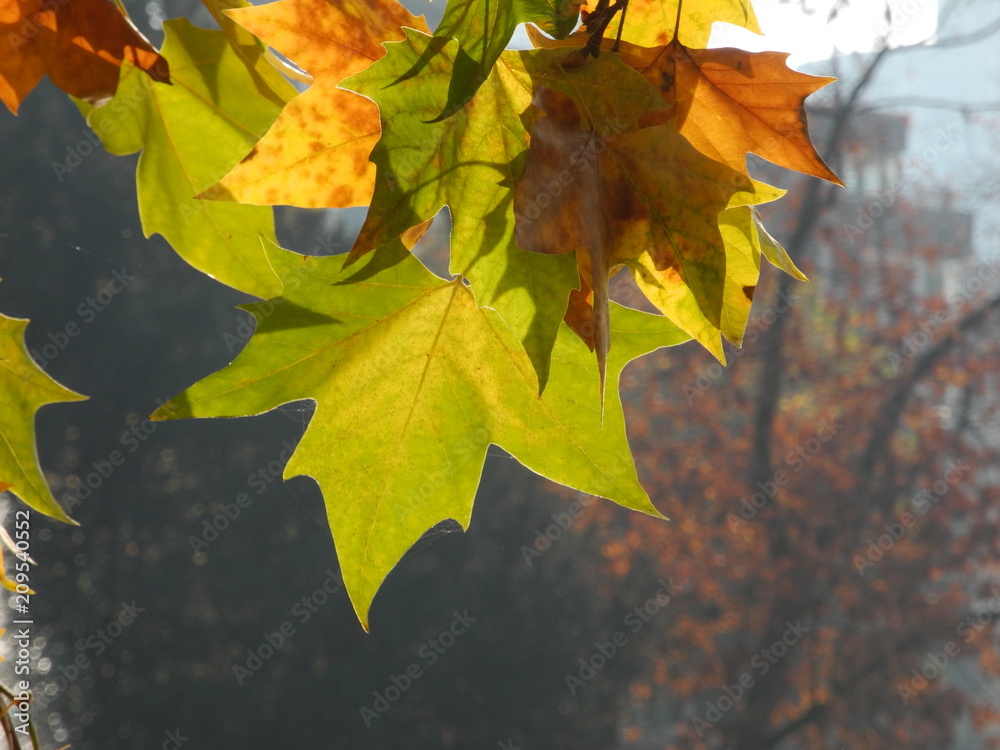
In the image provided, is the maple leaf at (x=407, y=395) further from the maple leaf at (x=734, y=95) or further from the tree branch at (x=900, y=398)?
the tree branch at (x=900, y=398)

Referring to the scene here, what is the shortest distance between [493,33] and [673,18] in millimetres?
90

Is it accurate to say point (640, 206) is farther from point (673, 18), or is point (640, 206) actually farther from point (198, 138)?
point (198, 138)

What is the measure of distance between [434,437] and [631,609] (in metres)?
4.69

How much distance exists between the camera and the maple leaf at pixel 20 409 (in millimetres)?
344

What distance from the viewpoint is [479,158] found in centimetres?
22

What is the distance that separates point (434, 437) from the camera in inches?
11.9

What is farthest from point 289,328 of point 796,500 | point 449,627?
point 796,500

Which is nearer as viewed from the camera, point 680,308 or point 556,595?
point 680,308

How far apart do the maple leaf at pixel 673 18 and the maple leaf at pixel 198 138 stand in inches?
5.5

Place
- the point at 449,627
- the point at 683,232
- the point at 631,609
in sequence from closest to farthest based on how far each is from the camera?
the point at 683,232 < the point at 449,627 < the point at 631,609

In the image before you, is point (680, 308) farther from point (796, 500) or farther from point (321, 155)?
point (796, 500)

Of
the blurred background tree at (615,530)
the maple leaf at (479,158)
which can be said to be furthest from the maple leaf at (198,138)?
the blurred background tree at (615,530)

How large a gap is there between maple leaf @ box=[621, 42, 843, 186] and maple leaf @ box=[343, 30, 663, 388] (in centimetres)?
3

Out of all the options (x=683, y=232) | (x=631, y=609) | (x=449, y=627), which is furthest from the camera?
(x=631, y=609)
